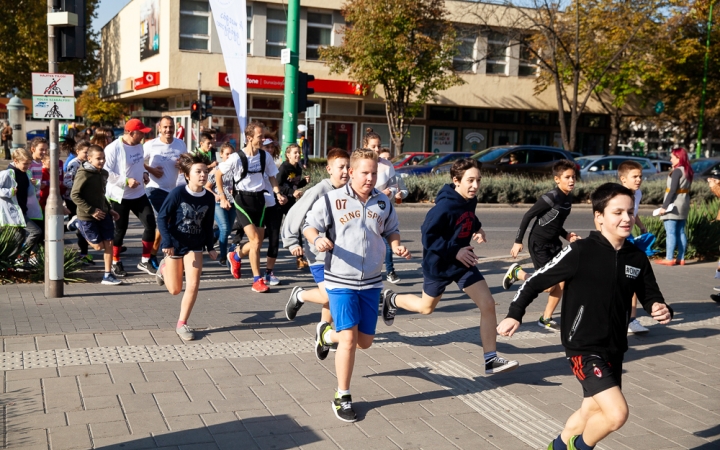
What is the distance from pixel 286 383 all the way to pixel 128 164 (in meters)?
4.87

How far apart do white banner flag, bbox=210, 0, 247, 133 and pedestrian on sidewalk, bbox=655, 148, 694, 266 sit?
21.0 ft

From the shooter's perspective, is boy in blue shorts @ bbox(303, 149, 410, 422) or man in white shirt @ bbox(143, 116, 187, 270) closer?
boy in blue shorts @ bbox(303, 149, 410, 422)

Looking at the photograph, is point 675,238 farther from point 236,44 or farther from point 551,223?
point 236,44

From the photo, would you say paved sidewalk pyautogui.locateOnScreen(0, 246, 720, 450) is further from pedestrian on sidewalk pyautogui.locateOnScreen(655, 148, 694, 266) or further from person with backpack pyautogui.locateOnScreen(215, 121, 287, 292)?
pedestrian on sidewalk pyautogui.locateOnScreen(655, 148, 694, 266)

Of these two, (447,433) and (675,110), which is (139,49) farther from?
(447,433)

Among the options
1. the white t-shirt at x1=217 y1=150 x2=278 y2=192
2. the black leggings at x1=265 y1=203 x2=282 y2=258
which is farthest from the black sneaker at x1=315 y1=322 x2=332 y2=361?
the black leggings at x1=265 y1=203 x2=282 y2=258

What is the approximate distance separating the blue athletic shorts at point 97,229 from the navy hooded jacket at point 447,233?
4612 mm

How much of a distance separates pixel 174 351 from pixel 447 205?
99.0 inches

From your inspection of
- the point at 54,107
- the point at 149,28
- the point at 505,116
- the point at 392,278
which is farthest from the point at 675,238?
the point at 505,116

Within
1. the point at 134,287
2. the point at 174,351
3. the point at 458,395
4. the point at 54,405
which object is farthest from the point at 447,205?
the point at 134,287

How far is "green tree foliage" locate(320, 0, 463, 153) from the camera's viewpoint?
30.3 meters

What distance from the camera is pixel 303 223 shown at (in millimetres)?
5543

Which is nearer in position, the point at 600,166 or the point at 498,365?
the point at 498,365

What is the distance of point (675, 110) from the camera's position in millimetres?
39594
